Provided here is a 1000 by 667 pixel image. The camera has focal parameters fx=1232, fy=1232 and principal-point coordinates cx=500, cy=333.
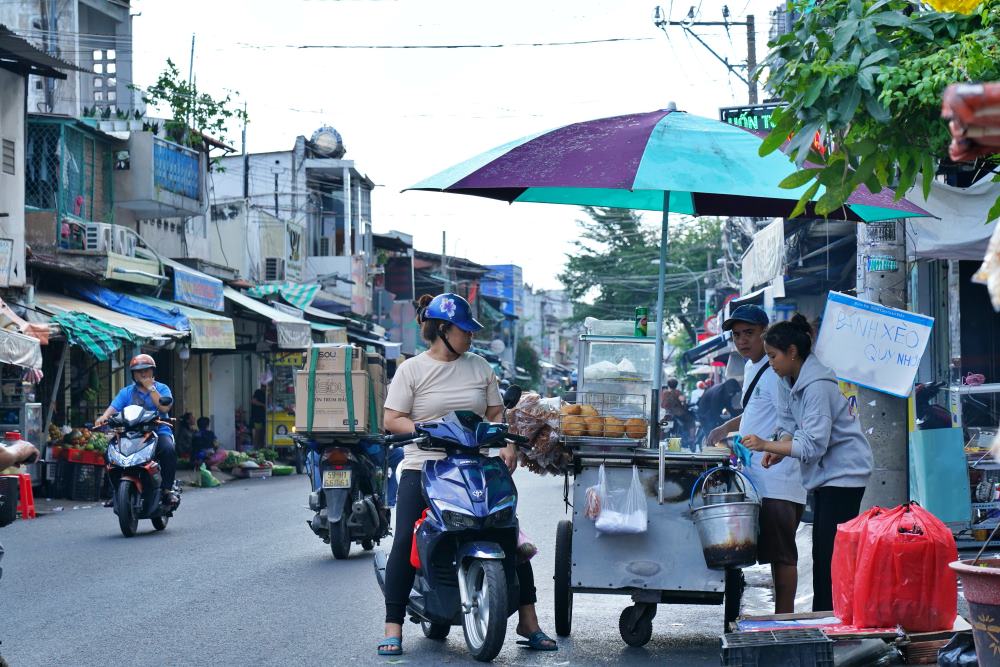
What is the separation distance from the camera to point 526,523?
1391 cm

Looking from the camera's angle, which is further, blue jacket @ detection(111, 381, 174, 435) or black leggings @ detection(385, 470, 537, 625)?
blue jacket @ detection(111, 381, 174, 435)

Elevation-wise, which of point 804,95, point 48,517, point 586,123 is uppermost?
point 586,123

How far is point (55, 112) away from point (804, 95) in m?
22.7

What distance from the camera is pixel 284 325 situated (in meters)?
26.6

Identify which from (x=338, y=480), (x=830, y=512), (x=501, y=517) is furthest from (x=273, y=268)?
(x=830, y=512)

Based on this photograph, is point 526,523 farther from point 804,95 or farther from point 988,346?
point 804,95

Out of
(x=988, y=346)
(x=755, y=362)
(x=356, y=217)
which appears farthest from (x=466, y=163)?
(x=356, y=217)

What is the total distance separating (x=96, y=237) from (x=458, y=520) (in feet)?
56.8

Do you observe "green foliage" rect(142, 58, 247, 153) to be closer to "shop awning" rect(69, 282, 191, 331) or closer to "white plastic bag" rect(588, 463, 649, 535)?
"shop awning" rect(69, 282, 191, 331)

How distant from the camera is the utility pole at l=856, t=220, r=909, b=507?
24.4 feet

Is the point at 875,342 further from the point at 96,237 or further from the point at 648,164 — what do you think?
the point at 96,237

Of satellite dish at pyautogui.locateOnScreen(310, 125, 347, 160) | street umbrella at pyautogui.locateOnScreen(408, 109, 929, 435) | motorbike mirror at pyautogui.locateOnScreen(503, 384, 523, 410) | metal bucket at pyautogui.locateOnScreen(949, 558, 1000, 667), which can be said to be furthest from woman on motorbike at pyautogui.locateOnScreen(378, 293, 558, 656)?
satellite dish at pyautogui.locateOnScreen(310, 125, 347, 160)

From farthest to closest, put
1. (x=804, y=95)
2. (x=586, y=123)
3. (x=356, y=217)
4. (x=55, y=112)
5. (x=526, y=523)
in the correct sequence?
(x=356, y=217) → (x=55, y=112) → (x=526, y=523) → (x=586, y=123) → (x=804, y=95)

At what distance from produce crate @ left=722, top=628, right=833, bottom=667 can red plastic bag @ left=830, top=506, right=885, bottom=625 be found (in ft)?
2.25
